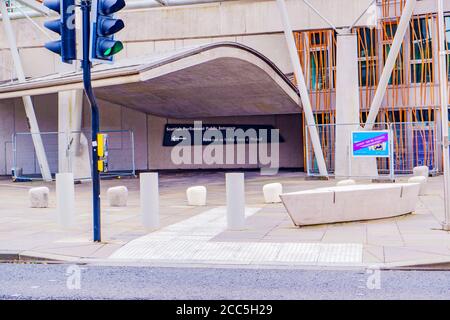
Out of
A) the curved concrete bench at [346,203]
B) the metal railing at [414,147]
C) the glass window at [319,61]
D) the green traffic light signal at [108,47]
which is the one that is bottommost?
the curved concrete bench at [346,203]

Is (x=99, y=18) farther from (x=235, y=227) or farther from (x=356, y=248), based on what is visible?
(x=356, y=248)

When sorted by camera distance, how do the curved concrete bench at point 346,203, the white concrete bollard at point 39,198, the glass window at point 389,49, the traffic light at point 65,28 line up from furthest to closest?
the glass window at point 389,49, the white concrete bollard at point 39,198, the curved concrete bench at point 346,203, the traffic light at point 65,28

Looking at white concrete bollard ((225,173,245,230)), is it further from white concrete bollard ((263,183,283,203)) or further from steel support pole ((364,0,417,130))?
steel support pole ((364,0,417,130))

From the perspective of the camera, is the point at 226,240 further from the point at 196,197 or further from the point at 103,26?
the point at 196,197

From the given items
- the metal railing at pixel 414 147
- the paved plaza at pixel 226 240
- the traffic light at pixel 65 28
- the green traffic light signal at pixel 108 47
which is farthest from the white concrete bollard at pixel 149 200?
the metal railing at pixel 414 147

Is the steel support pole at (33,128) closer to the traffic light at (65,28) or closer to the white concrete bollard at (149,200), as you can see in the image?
the white concrete bollard at (149,200)

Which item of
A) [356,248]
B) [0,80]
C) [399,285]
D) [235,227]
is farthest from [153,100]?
[399,285]

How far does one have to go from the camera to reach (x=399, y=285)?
7559mm

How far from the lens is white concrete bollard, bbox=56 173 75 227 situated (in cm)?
1242

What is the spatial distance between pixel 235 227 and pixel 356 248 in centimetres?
292

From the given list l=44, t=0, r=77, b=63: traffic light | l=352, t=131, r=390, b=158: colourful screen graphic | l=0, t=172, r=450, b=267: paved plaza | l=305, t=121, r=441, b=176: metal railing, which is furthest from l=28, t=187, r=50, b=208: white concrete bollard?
l=305, t=121, r=441, b=176: metal railing

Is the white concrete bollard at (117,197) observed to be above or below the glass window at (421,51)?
below

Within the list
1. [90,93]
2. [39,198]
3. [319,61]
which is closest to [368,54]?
[319,61]

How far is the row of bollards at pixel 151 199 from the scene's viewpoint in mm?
12039
